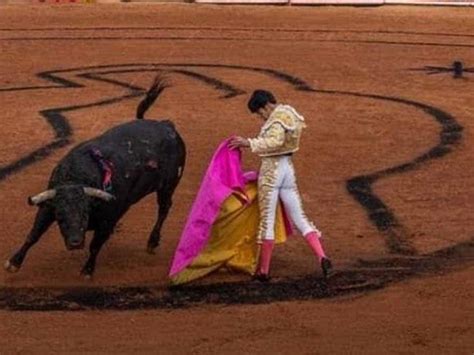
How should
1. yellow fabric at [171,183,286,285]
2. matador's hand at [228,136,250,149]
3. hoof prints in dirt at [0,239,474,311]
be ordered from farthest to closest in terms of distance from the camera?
yellow fabric at [171,183,286,285] < matador's hand at [228,136,250,149] < hoof prints in dirt at [0,239,474,311]

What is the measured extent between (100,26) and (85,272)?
16.8 m

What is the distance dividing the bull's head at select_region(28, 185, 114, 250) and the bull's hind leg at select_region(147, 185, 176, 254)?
1290mm

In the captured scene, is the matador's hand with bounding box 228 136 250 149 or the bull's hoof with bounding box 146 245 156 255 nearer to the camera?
the matador's hand with bounding box 228 136 250 149

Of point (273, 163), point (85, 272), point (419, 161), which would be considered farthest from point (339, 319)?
point (419, 161)

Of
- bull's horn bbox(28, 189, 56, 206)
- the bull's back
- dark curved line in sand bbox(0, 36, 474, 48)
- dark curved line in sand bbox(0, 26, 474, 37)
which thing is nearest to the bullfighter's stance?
the bull's back

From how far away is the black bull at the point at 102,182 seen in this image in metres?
9.18

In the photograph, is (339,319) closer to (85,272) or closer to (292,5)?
(85,272)

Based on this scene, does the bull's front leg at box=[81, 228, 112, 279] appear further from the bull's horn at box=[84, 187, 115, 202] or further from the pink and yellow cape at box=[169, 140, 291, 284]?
the pink and yellow cape at box=[169, 140, 291, 284]

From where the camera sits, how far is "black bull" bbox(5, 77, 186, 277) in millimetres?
9180

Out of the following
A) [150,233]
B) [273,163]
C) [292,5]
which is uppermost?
[273,163]

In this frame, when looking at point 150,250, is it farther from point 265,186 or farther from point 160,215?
point 265,186

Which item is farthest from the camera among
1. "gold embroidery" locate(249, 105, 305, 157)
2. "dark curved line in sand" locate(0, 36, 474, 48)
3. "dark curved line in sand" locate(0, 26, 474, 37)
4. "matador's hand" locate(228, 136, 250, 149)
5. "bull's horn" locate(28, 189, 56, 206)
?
"dark curved line in sand" locate(0, 26, 474, 37)

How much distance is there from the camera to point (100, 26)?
25969mm

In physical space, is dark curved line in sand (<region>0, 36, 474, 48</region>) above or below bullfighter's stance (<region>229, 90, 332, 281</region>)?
below
